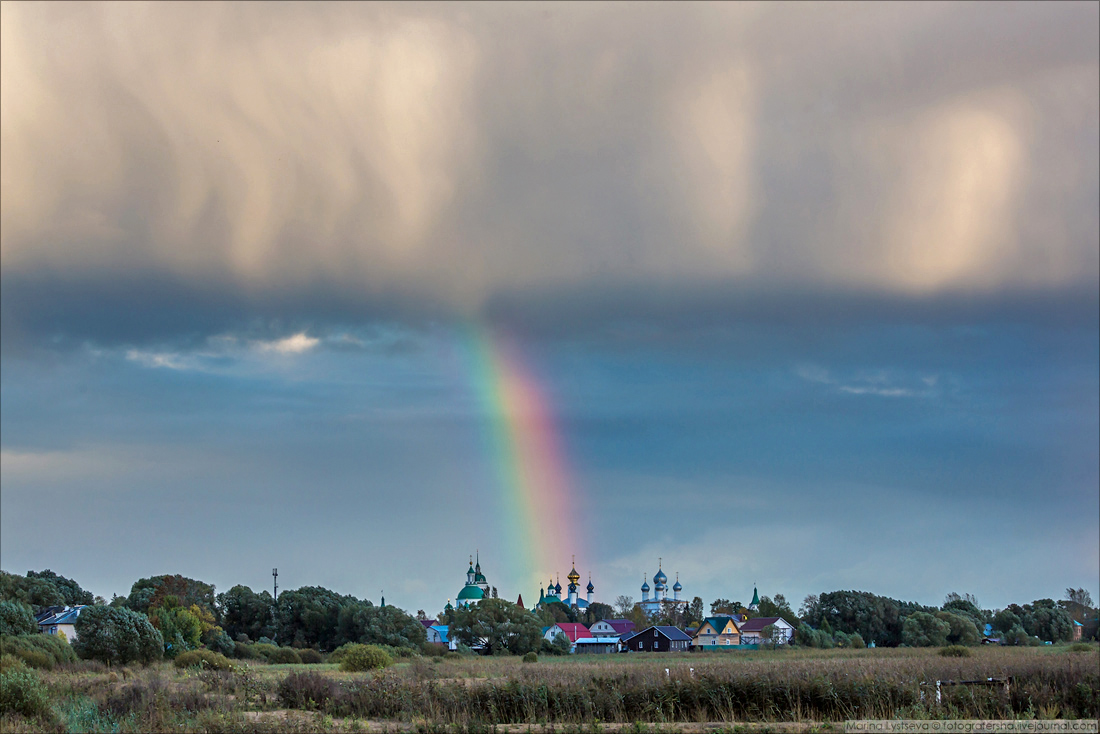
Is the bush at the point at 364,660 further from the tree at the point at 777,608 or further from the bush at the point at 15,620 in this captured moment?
the tree at the point at 777,608

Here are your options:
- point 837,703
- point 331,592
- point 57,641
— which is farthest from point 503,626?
point 837,703

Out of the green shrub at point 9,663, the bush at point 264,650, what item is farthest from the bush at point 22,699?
the bush at point 264,650

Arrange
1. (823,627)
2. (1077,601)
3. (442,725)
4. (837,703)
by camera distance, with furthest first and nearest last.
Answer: (1077,601), (823,627), (837,703), (442,725)

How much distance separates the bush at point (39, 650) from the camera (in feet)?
187

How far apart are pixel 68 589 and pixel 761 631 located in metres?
102

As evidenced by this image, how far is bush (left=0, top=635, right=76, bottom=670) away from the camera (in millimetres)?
57031

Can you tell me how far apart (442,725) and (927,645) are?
108 m

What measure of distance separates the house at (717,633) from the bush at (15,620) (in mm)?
80993

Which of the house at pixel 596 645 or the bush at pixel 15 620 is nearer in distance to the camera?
the bush at pixel 15 620

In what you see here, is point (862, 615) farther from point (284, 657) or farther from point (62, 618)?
point (62, 618)

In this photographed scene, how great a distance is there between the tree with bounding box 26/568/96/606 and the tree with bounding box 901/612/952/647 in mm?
110665

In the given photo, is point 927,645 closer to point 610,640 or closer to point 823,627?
point 823,627

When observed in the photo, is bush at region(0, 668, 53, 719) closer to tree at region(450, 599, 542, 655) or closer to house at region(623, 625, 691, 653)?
tree at region(450, 599, 542, 655)

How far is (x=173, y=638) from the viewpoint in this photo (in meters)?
83.9
